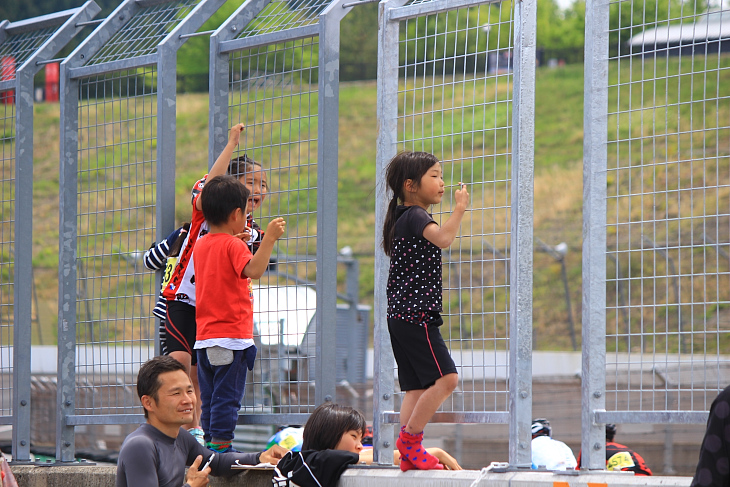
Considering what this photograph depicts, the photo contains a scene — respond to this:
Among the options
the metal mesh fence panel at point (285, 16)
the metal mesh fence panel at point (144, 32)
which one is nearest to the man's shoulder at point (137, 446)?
the metal mesh fence panel at point (285, 16)

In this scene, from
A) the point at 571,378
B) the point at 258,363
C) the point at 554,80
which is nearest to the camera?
the point at 258,363

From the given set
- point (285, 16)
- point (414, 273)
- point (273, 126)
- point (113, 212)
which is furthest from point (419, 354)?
point (113, 212)

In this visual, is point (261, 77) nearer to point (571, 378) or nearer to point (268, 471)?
point (268, 471)

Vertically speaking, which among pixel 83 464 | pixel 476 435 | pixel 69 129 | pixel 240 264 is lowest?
pixel 476 435

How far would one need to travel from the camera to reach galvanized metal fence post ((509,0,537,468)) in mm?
3938

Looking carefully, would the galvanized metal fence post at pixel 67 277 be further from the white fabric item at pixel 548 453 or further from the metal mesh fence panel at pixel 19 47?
the white fabric item at pixel 548 453

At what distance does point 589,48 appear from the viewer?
3920mm

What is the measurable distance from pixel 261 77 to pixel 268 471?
214 centimetres

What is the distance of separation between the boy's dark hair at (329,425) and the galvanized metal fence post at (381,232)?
0.63 feet

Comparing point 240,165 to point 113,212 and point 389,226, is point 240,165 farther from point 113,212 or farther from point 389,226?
point 389,226

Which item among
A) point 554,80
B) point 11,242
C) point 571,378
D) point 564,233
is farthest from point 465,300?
point 554,80

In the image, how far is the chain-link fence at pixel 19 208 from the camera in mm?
6012

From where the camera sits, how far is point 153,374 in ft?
13.0

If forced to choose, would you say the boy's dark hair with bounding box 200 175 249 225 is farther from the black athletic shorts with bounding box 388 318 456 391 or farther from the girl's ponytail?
the black athletic shorts with bounding box 388 318 456 391
